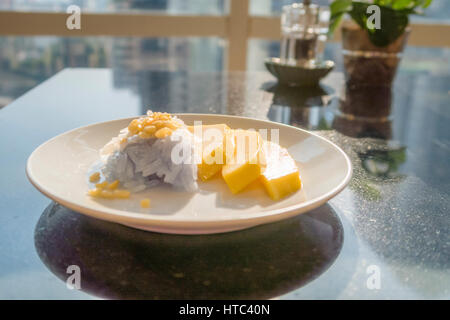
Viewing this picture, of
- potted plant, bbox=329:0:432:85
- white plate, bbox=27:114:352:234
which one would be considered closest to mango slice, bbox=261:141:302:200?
white plate, bbox=27:114:352:234

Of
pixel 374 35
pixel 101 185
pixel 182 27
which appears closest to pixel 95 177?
pixel 101 185

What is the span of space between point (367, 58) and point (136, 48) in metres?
1.75

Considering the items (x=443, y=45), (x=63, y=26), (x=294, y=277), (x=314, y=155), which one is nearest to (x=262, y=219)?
(x=294, y=277)

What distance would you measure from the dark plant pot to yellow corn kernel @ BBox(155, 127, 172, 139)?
3.89ft

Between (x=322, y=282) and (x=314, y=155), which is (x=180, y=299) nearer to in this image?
(x=322, y=282)

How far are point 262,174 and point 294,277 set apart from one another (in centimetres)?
20

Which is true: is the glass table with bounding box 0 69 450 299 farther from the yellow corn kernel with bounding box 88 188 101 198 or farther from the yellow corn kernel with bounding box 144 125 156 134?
the yellow corn kernel with bounding box 144 125 156 134

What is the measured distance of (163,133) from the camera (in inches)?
29.0

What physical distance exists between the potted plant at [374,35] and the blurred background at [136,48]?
109 cm

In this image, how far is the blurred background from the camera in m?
2.83

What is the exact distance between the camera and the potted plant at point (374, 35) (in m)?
1.63

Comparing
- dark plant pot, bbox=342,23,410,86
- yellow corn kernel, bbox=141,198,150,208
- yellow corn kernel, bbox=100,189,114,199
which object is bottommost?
yellow corn kernel, bbox=141,198,150,208

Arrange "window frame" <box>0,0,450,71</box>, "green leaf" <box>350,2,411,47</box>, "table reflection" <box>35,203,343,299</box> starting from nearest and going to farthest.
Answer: "table reflection" <box>35,203,343,299</box>, "green leaf" <box>350,2,411,47</box>, "window frame" <box>0,0,450,71</box>

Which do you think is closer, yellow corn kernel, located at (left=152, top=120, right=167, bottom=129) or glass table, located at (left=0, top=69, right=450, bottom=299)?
glass table, located at (left=0, top=69, right=450, bottom=299)
